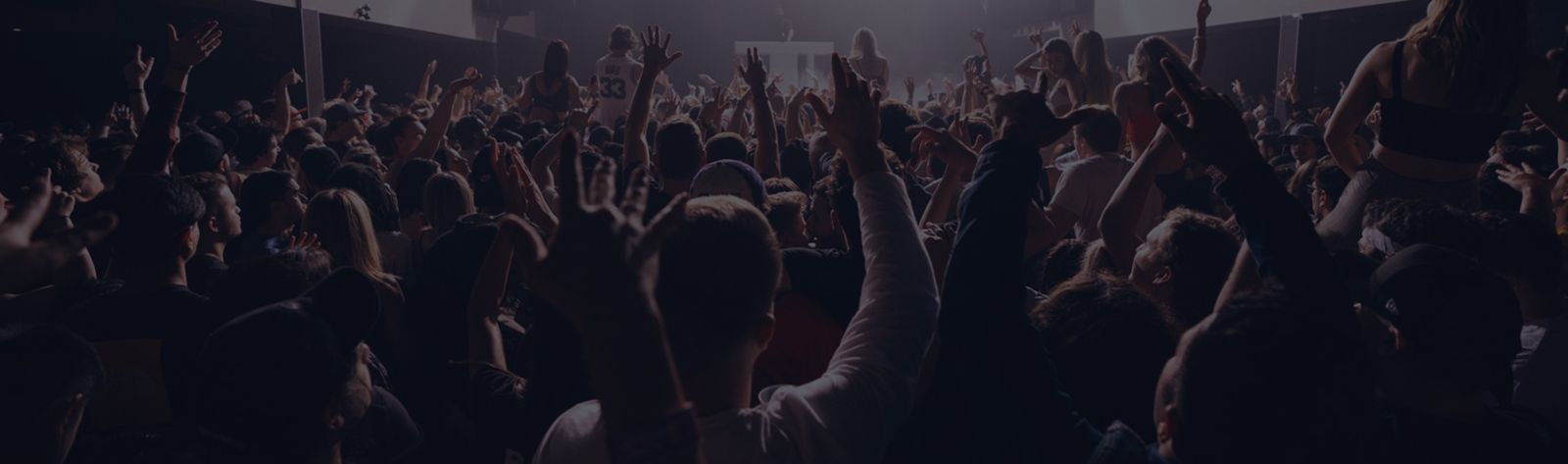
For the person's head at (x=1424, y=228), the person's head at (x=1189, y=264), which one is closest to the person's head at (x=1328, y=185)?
the person's head at (x=1424, y=228)

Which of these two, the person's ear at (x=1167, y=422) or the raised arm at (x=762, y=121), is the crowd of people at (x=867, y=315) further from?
the raised arm at (x=762, y=121)

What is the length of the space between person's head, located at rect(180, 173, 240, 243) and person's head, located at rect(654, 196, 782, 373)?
8.32 ft

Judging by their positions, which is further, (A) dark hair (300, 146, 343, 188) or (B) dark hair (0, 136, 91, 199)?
(A) dark hair (300, 146, 343, 188)

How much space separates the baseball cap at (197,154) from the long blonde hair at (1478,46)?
497cm

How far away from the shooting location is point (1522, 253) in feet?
8.45

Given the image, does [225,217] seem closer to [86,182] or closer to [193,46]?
[193,46]

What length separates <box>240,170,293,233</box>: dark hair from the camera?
392 centimetres

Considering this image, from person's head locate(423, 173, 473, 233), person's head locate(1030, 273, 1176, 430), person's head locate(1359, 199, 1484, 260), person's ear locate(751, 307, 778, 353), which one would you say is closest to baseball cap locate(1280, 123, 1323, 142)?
person's head locate(1359, 199, 1484, 260)

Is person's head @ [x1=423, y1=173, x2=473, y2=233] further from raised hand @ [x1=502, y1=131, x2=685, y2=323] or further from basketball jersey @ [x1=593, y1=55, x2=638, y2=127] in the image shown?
basketball jersey @ [x1=593, y1=55, x2=638, y2=127]

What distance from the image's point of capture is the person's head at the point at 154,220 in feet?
8.93

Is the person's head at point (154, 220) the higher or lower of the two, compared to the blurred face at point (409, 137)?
lower

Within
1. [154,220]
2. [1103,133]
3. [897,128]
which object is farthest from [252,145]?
[1103,133]

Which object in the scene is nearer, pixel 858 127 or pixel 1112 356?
pixel 1112 356

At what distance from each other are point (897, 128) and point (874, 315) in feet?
9.39
